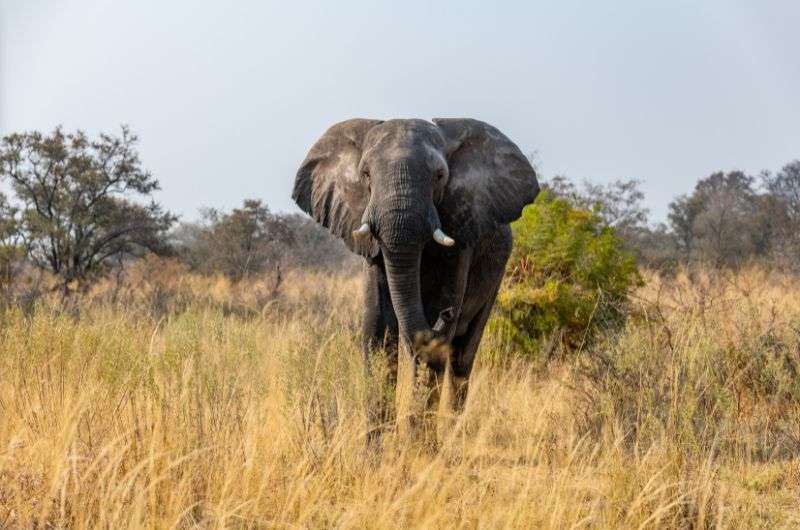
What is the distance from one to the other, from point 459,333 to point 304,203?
→ 1.39 metres

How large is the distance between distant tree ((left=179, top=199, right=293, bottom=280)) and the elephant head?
62.0 feet

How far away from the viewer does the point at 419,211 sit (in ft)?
16.6

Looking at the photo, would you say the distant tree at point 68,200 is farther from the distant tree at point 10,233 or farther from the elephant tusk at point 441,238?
the elephant tusk at point 441,238

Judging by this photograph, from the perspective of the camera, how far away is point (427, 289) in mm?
5734

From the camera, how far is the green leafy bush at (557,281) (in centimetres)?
911

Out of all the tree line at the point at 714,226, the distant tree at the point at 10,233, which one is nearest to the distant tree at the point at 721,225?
the tree line at the point at 714,226

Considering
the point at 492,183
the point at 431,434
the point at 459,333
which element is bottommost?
the point at 431,434

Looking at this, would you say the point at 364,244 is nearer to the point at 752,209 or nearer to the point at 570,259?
the point at 570,259

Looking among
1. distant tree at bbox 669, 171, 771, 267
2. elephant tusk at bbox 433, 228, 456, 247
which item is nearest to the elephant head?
elephant tusk at bbox 433, 228, 456, 247

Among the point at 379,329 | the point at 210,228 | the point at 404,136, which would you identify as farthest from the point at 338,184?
the point at 210,228

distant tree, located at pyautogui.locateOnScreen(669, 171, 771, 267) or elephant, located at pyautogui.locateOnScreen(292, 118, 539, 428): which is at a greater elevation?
distant tree, located at pyautogui.locateOnScreen(669, 171, 771, 267)

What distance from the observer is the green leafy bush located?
9109mm

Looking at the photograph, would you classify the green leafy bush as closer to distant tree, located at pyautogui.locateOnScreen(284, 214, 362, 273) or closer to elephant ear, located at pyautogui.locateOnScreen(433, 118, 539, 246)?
elephant ear, located at pyautogui.locateOnScreen(433, 118, 539, 246)

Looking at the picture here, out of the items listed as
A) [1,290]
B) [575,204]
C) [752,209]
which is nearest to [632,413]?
[575,204]
